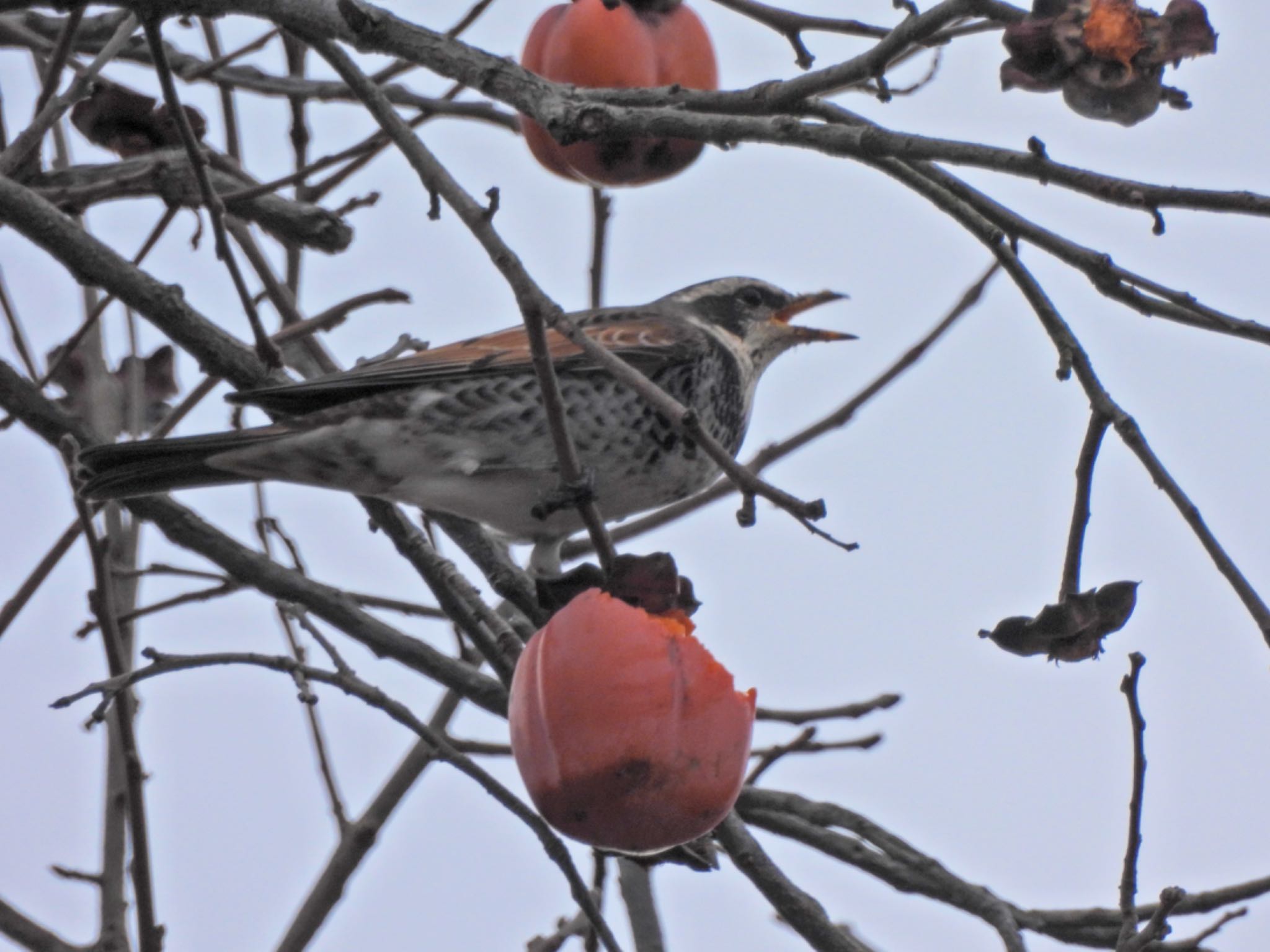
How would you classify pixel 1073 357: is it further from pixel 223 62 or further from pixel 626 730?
pixel 223 62

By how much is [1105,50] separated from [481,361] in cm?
204

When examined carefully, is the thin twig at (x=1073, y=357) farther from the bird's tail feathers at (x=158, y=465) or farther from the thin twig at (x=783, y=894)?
the bird's tail feathers at (x=158, y=465)

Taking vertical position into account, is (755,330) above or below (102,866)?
above

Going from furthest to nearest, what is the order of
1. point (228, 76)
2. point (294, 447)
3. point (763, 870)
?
point (228, 76) < point (294, 447) < point (763, 870)

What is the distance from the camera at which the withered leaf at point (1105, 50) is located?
82.4 inches

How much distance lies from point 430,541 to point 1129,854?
211 cm

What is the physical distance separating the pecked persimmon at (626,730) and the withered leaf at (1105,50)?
930mm

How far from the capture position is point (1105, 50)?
2.10 metres

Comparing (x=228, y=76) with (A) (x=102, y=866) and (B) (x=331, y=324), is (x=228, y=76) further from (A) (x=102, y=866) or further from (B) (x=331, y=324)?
(A) (x=102, y=866)

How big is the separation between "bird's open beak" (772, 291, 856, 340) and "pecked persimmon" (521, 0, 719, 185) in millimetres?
915

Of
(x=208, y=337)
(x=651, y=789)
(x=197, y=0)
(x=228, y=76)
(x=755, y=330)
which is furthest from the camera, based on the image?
(x=755, y=330)

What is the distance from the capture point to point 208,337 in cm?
343

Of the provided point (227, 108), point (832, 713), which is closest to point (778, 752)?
point (832, 713)

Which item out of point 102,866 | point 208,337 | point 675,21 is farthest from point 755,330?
point 102,866
